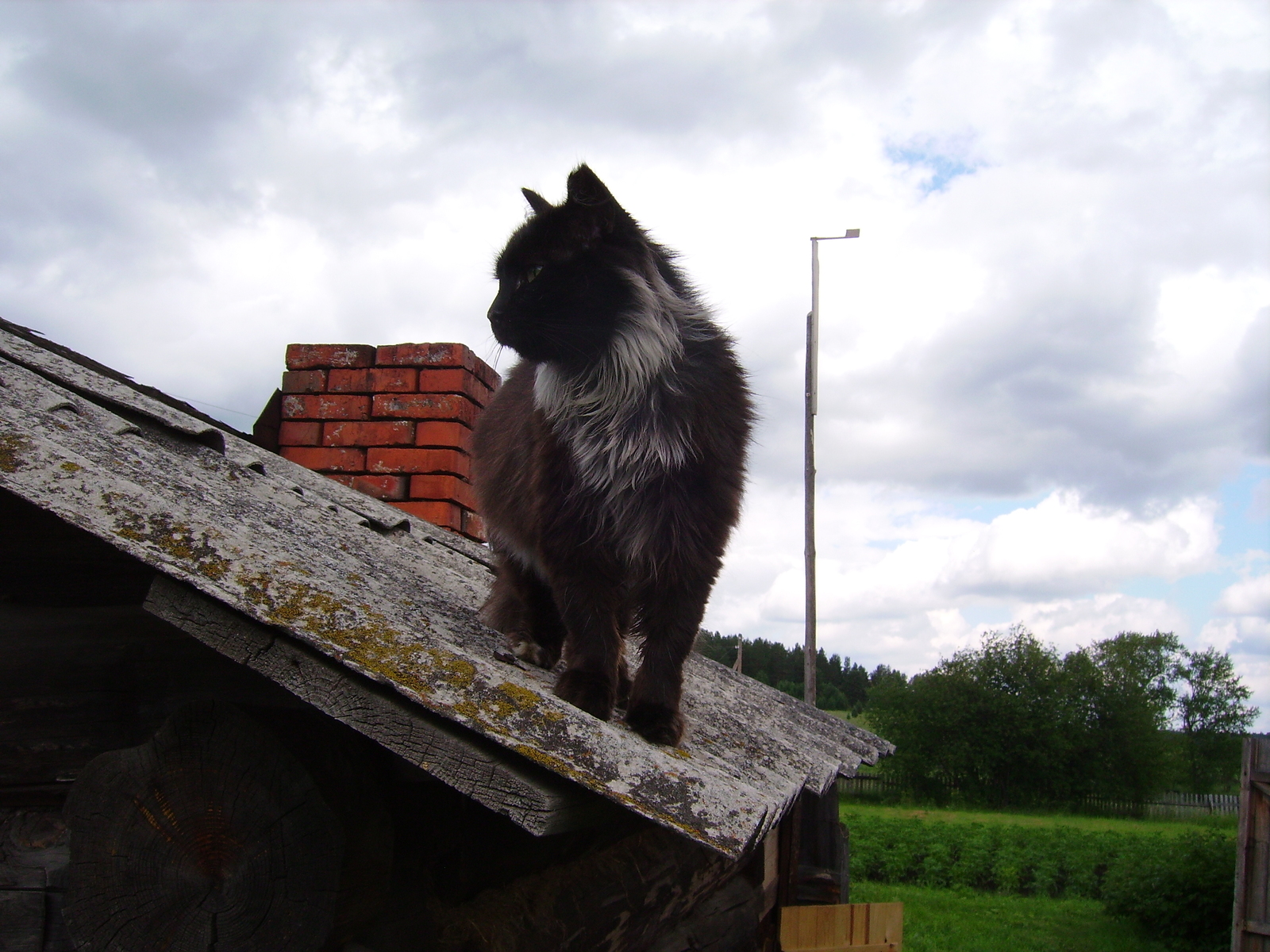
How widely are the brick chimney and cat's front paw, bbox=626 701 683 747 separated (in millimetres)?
3391

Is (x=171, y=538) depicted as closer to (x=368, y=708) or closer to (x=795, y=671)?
(x=368, y=708)

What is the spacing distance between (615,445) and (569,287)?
0.47 metres

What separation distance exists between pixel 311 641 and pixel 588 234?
1.57 metres

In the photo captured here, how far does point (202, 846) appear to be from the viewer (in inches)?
65.8

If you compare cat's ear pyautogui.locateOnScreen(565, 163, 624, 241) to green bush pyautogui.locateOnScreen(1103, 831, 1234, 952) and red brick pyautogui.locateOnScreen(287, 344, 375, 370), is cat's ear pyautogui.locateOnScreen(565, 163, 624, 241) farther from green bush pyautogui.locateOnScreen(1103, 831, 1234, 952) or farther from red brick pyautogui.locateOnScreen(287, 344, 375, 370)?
green bush pyautogui.locateOnScreen(1103, 831, 1234, 952)

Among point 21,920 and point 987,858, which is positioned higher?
point 21,920

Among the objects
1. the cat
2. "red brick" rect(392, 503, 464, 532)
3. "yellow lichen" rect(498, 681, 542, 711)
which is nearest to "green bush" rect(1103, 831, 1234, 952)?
"red brick" rect(392, 503, 464, 532)

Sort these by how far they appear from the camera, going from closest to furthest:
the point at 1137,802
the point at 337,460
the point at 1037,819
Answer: the point at 337,460 < the point at 1037,819 < the point at 1137,802

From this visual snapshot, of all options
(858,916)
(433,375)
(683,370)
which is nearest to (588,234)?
(683,370)

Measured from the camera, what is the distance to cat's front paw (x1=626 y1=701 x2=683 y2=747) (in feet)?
7.43

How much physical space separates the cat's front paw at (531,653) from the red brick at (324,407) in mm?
3239

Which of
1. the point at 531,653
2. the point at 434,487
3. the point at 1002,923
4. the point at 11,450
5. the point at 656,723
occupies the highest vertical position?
the point at 434,487

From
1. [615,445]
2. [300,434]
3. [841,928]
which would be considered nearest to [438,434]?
[300,434]

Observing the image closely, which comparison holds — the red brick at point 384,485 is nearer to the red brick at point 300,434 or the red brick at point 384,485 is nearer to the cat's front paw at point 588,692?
the red brick at point 300,434
